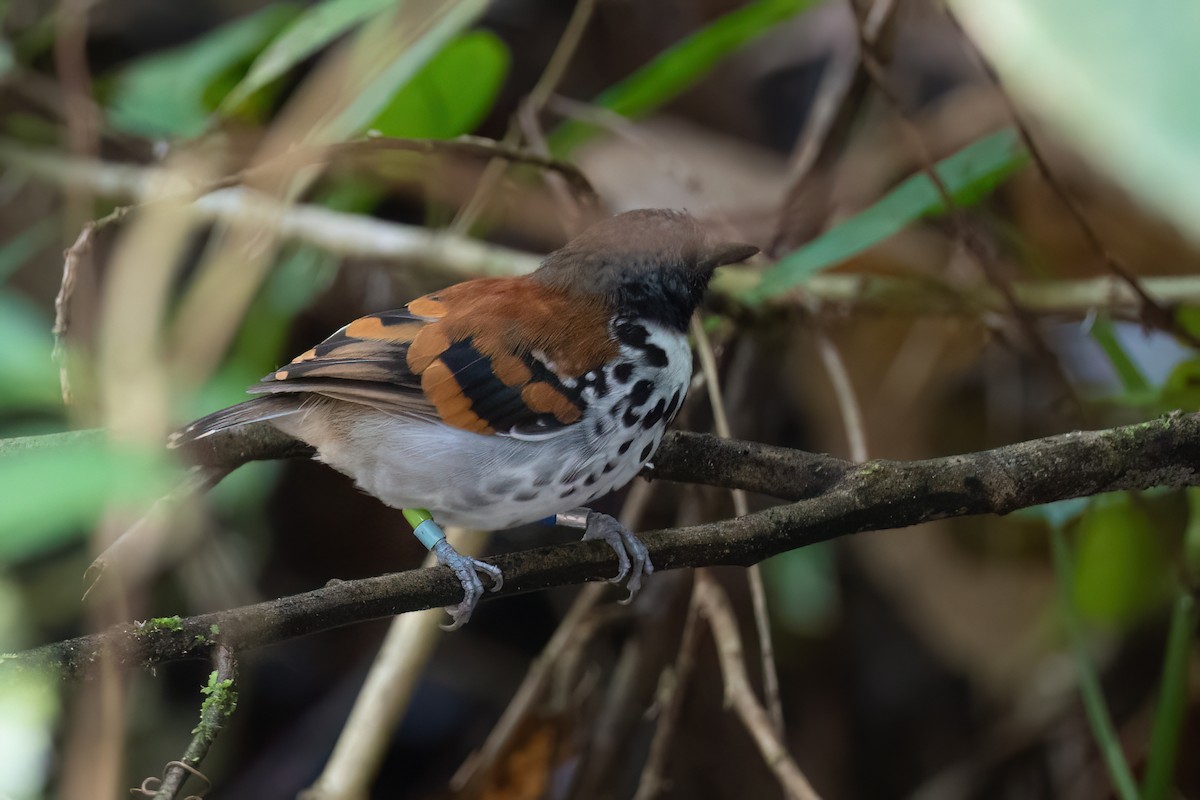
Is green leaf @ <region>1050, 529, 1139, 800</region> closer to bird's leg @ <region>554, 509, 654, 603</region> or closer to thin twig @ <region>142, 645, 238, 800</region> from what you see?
bird's leg @ <region>554, 509, 654, 603</region>

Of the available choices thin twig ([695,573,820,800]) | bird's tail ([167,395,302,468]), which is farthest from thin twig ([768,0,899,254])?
bird's tail ([167,395,302,468])

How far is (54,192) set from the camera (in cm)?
325

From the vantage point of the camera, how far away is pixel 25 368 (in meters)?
1.70

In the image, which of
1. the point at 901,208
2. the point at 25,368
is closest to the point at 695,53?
the point at 901,208

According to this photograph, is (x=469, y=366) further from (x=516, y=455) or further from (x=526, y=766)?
(x=526, y=766)

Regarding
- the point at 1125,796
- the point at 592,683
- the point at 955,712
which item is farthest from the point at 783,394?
the point at 1125,796

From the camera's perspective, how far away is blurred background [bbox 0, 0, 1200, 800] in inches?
80.4

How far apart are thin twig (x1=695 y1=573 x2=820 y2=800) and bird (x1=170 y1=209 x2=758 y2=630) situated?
0.56 m

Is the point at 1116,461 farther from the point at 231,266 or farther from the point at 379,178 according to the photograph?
the point at 379,178

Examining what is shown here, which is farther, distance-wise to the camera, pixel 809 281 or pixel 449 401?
pixel 809 281

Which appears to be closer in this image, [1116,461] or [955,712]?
[1116,461]

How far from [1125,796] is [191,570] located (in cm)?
224

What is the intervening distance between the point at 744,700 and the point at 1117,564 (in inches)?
39.7

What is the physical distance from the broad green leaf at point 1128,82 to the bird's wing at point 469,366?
120cm
